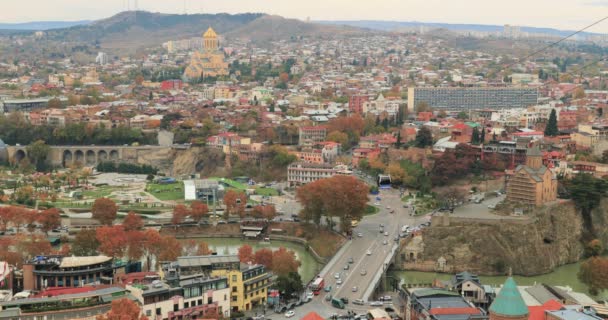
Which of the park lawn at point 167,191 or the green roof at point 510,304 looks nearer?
the green roof at point 510,304

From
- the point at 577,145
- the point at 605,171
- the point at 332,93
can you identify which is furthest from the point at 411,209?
the point at 332,93

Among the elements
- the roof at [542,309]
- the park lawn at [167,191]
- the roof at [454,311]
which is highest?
the roof at [542,309]

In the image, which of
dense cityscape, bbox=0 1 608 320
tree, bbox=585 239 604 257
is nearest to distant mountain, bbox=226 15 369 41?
dense cityscape, bbox=0 1 608 320

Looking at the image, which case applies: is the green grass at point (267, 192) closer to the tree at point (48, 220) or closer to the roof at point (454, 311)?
the tree at point (48, 220)

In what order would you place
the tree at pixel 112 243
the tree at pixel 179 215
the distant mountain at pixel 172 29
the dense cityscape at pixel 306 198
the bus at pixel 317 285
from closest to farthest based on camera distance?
the dense cityscape at pixel 306 198, the bus at pixel 317 285, the tree at pixel 112 243, the tree at pixel 179 215, the distant mountain at pixel 172 29

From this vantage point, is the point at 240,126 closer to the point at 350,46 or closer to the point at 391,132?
the point at 391,132

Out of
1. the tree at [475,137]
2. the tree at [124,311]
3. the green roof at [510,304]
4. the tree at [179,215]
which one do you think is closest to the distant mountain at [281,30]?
the tree at [475,137]

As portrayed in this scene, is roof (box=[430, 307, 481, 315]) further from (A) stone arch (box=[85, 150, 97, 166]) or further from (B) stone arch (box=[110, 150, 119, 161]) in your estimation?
(A) stone arch (box=[85, 150, 97, 166])
